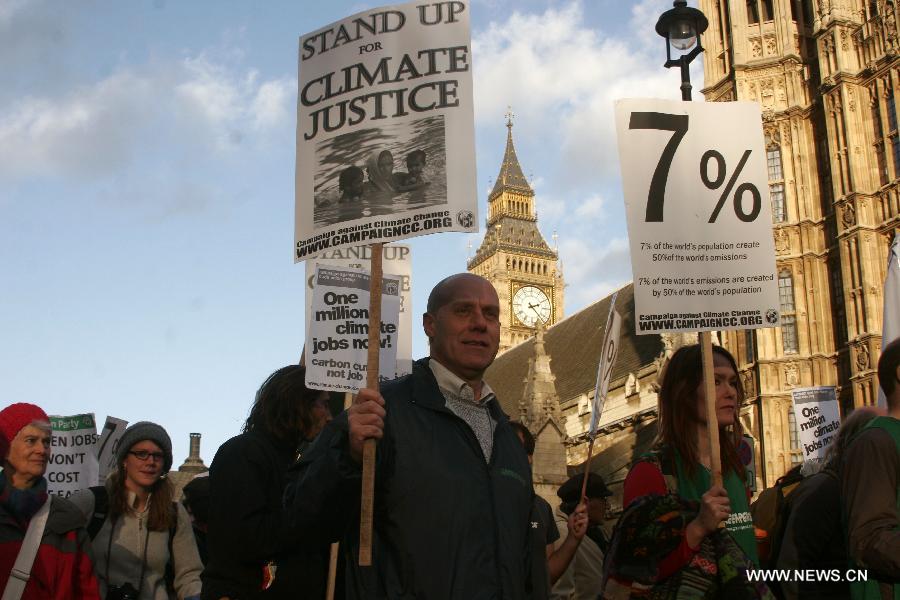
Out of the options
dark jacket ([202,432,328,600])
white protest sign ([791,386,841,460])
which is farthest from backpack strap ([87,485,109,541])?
white protest sign ([791,386,841,460])

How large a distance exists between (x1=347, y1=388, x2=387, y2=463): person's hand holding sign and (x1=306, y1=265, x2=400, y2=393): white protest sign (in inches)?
152

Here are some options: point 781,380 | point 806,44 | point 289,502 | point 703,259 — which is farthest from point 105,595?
point 806,44

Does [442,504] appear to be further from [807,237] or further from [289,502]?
[807,237]

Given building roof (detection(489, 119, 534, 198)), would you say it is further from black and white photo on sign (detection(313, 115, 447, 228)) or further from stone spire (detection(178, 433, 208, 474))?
black and white photo on sign (detection(313, 115, 447, 228))

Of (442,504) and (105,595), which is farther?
(105,595)

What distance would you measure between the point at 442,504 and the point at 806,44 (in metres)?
26.8

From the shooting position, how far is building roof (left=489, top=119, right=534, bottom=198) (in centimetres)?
7156

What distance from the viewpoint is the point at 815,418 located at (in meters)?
11.6

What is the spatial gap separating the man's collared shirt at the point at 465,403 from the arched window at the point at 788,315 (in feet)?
74.0

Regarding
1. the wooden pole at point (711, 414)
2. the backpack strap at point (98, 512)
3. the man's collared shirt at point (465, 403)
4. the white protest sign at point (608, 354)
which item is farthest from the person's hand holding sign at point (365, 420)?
the white protest sign at point (608, 354)

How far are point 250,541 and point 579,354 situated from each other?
3461cm

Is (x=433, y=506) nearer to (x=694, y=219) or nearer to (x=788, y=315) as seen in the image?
(x=694, y=219)

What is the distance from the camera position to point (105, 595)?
5.01m

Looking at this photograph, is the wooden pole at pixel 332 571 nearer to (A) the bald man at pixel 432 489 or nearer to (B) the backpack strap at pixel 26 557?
(A) the bald man at pixel 432 489
